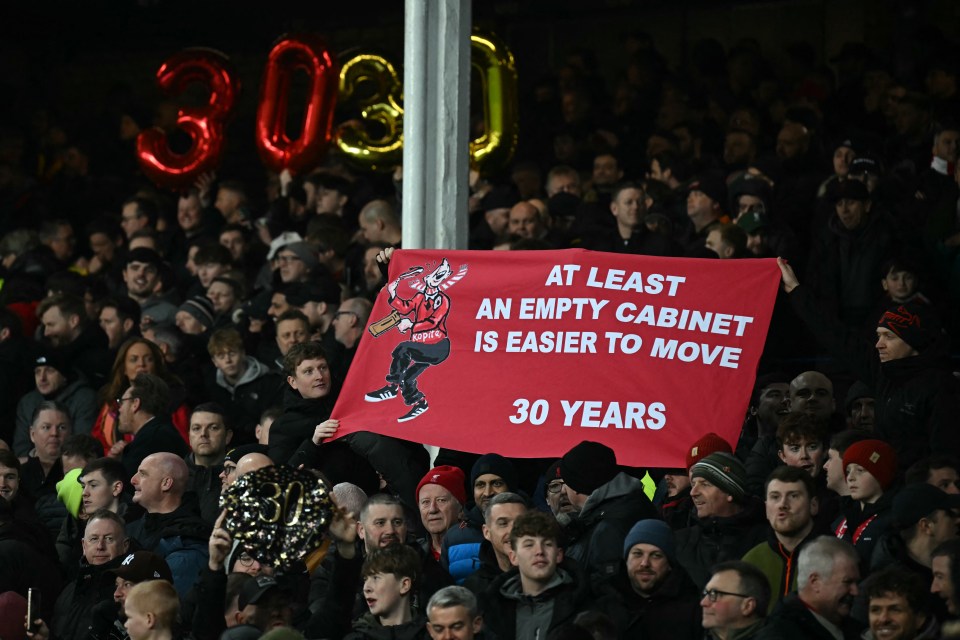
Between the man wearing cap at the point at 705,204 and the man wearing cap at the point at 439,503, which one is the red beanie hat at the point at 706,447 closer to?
the man wearing cap at the point at 439,503

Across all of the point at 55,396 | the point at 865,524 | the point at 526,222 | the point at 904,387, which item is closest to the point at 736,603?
the point at 865,524

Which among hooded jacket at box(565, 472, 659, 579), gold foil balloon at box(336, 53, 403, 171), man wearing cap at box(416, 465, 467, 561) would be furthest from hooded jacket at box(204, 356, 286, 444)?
hooded jacket at box(565, 472, 659, 579)

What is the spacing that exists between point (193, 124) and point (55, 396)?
365cm

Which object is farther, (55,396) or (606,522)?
(55,396)

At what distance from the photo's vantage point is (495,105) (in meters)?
14.9

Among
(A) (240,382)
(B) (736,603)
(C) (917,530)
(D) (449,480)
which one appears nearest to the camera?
(B) (736,603)

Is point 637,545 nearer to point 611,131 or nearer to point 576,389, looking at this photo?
point 576,389

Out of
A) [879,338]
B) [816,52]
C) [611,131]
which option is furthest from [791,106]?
[879,338]

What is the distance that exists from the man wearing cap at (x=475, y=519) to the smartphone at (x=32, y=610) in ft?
6.22

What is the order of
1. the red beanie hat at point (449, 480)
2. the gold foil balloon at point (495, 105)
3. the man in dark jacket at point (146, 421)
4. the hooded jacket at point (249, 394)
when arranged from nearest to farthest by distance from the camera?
the red beanie hat at point (449, 480)
the man in dark jacket at point (146, 421)
the hooded jacket at point (249, 394)
the gold foil balloon at point (495, 105)

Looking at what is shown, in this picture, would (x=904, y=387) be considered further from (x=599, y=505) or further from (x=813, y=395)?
(x=599, y=505)

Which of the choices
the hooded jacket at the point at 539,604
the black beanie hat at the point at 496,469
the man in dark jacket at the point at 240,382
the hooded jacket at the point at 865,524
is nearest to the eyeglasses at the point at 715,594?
the hooded jacket at the point at 539,604

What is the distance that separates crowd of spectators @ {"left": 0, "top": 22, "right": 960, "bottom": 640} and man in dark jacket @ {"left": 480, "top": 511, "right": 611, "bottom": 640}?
1 cm

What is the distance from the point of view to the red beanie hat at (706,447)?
9.95 m
